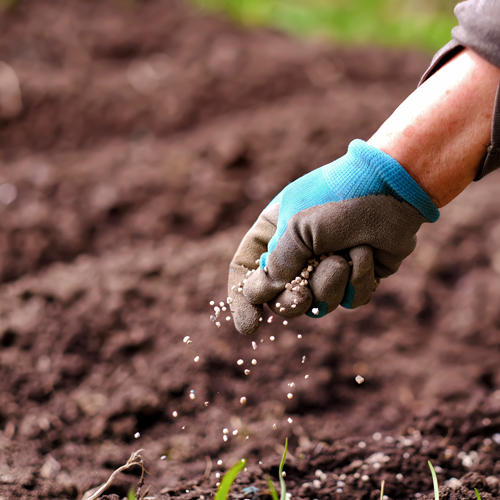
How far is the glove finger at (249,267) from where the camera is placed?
123 cm

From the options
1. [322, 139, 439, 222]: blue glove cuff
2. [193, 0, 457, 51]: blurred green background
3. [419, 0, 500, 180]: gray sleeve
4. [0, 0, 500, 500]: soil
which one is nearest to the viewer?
[419, 0, 500, 180]: gray sleeve

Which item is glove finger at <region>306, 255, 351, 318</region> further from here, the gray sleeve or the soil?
the soil

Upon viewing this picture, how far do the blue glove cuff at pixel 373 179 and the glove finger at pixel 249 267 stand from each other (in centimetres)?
21

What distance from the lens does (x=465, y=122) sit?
104 cm

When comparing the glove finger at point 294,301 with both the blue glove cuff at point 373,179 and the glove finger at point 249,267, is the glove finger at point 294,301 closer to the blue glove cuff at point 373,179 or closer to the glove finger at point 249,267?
the glove finger at point 249,267

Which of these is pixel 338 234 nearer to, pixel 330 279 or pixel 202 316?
pixel 330 279

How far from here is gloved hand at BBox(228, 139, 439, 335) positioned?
1.10 meters

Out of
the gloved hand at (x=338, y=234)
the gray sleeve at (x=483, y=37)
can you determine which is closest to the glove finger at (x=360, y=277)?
the gloved hand at (x=338, y=234)

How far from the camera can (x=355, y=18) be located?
4977 mm

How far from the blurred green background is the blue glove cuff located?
3.70 metres

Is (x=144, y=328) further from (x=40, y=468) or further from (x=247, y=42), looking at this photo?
(x=247, y=42)

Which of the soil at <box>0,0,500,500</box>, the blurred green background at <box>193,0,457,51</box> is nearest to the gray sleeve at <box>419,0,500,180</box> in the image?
the soil at <box>0,0,500,500</box>

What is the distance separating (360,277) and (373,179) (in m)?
0.25

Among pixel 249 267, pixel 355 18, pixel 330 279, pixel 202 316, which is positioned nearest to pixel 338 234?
pixel 330 279
